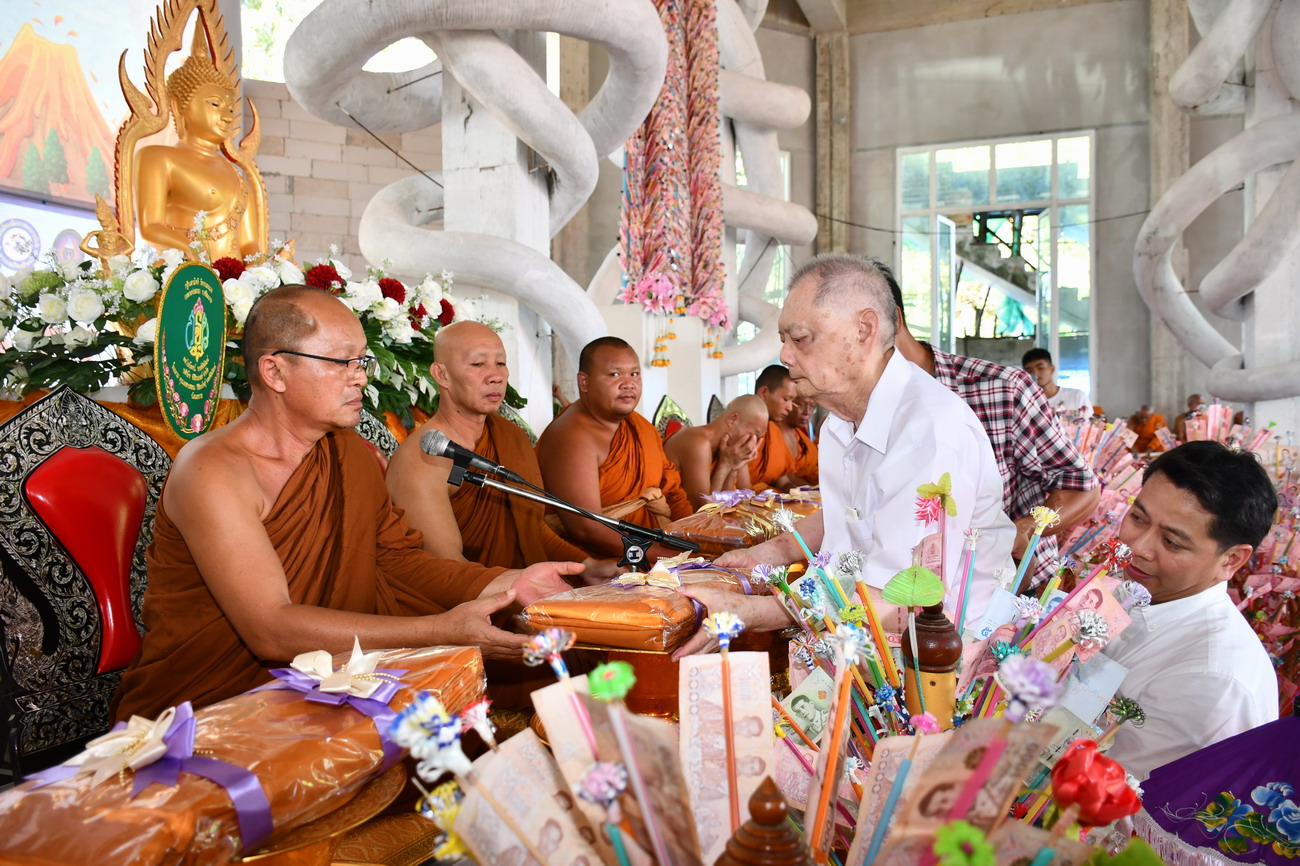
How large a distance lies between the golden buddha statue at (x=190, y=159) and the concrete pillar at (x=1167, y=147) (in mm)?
11377

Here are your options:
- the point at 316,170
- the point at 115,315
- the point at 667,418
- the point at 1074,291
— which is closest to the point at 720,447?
the point at 667,418

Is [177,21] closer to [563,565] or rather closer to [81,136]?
[563,565]

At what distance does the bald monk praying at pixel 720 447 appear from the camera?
4547 millimetres

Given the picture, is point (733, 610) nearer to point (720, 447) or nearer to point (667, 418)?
point (720, 447)

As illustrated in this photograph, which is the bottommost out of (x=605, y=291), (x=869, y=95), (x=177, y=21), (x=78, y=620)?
(x=78, y=620)

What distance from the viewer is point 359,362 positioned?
6.67 feet

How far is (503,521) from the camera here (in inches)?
120

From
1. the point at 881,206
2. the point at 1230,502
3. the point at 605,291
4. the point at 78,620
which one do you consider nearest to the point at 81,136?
the point at 605,291

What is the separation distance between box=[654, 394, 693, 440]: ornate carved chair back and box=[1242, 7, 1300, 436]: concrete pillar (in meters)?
4.50

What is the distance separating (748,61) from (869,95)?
247 inches

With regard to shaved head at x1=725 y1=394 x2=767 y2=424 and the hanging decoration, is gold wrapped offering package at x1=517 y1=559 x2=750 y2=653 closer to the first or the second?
shaved head at x1=725 y1=394 x2=767 y2=424

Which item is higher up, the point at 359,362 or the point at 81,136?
the point at 81,136

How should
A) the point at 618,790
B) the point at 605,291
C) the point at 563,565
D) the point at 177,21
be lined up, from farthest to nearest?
the point at 605,291
the point at 177,21
the point at 563,565
the point at 618,790

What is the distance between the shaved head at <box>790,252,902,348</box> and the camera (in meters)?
1.65
